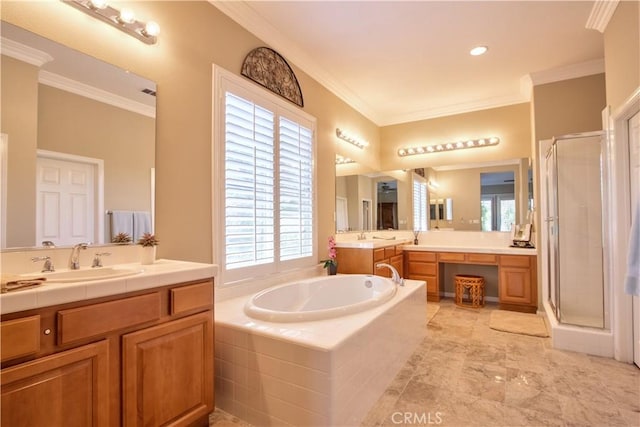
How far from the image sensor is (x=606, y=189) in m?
2.61

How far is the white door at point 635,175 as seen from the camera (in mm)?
2242

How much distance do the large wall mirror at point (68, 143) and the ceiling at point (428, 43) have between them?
1.16 m

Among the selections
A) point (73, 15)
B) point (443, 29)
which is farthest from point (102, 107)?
point (443, 29)

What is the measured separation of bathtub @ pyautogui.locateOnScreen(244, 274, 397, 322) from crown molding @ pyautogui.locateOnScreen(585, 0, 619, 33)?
8.97 ft

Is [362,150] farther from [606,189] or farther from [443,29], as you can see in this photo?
[606,189]

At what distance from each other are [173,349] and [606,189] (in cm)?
340

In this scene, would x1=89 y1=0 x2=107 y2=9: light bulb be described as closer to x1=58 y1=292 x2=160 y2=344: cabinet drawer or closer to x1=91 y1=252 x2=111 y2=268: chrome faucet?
x1=91 y1=252 x2=111 y2=268: chrome faucet

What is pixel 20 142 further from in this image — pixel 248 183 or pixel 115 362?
pixel 248 183

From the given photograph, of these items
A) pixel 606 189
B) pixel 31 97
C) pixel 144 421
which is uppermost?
pixel 31 97

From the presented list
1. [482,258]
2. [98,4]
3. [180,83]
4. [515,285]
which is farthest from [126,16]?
[515,285]

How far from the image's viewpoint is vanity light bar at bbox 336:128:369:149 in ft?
13.2

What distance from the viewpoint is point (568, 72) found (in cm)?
350

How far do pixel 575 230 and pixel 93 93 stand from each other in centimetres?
423

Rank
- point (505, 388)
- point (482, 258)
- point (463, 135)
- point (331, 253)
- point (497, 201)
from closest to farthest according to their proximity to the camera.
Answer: point (505, 388) < point (331, 253) < point (482, 258) < point (497, 201) < point (463, 135)
